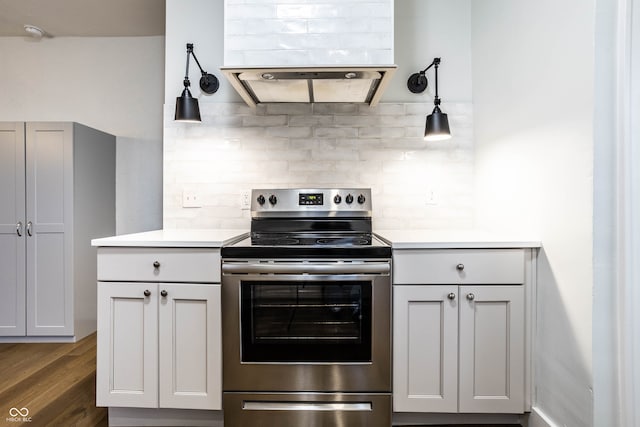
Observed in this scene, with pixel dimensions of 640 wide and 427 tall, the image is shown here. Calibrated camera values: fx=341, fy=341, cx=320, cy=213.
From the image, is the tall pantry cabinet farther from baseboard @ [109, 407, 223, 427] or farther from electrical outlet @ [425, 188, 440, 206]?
electrical outlet @ [425, 188, 440, 206]

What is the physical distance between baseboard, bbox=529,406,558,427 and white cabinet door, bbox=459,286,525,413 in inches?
2.0

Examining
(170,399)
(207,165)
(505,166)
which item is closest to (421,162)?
(505,166)

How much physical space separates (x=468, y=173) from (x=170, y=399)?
2080 mm

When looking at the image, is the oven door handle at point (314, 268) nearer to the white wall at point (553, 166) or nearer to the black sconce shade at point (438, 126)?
the white wall at point (553, 166)

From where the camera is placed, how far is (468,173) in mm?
2193

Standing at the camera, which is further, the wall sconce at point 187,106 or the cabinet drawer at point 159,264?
the wall sconce at point 187,106

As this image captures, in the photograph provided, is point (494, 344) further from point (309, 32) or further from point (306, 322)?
point (309, 32)

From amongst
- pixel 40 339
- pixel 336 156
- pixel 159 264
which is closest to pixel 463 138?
pixel 336 156

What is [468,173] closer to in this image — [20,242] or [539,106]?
[539,106]

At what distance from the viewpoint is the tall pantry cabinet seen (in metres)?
2.54

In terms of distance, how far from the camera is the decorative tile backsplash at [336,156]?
2.19m

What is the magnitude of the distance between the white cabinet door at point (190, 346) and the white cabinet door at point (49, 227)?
156 cm

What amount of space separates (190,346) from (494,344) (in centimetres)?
138

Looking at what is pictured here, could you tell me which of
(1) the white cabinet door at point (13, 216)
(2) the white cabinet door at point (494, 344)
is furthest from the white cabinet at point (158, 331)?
(1) the white cabinet door at point (13, 216)
